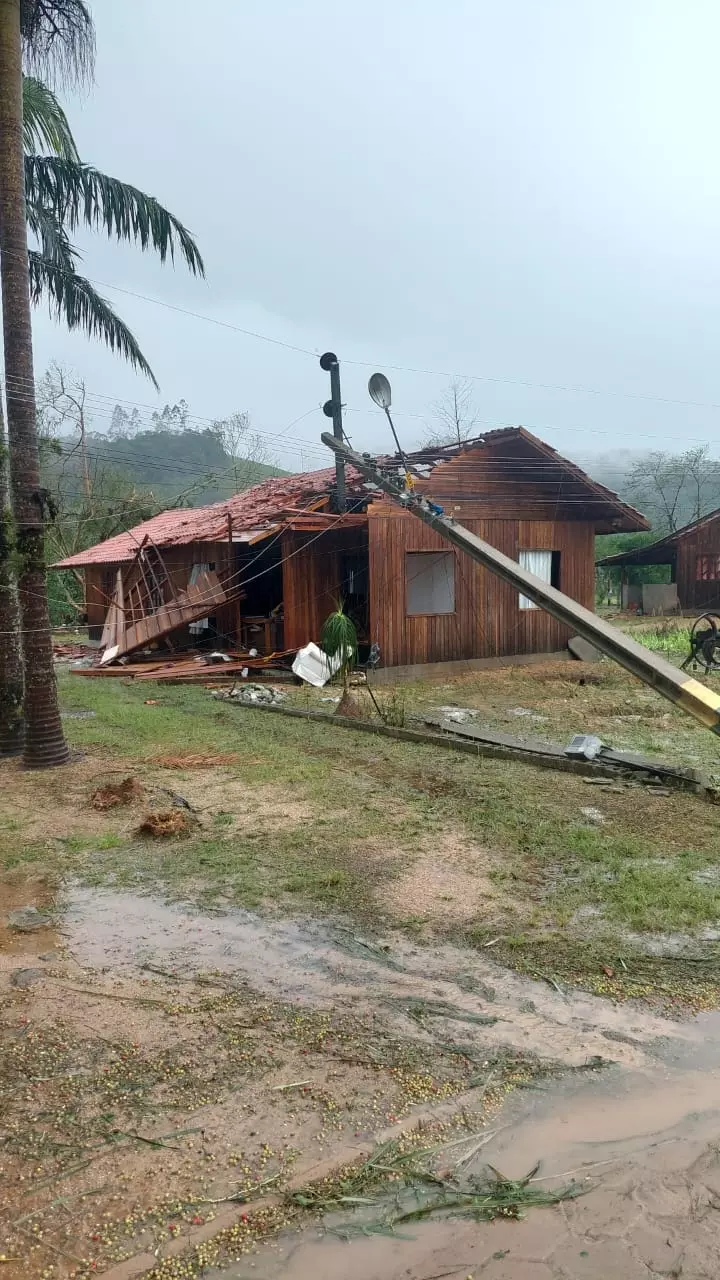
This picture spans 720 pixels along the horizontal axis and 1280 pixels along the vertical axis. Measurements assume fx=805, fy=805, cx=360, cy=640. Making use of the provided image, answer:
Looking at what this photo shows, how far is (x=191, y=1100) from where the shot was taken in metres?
3.12

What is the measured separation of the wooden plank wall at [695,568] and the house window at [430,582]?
1688 centimetres

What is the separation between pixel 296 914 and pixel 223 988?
959 millimetres

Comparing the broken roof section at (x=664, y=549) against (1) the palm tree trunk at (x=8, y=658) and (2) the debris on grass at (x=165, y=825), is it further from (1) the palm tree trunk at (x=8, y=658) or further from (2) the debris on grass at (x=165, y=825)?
(2) the debris on grass at (x=165, y=825)

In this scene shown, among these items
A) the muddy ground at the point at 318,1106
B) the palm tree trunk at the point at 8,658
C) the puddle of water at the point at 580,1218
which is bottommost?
the puddle of water at the point at 580,1218

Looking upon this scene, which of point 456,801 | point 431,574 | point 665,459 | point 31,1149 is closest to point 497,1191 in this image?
point 31,1149

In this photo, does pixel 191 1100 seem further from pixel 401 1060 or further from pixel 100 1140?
pixel 401 1060

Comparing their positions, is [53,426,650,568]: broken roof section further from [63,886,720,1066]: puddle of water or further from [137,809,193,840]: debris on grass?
[63,886,720,1066]: puddle of water

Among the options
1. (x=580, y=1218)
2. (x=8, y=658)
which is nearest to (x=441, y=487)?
(x=8, y=658)

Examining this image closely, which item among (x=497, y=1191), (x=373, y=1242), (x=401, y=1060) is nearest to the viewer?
(x=373, y=1242)

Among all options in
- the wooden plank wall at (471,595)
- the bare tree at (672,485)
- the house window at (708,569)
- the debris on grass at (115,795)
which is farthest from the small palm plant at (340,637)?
the bare tree at (672,485)

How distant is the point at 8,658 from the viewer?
9.46 meters

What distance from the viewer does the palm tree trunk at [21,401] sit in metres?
8.66

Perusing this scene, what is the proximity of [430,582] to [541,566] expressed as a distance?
3170 mm

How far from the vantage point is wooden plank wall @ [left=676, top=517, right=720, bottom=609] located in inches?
1161
